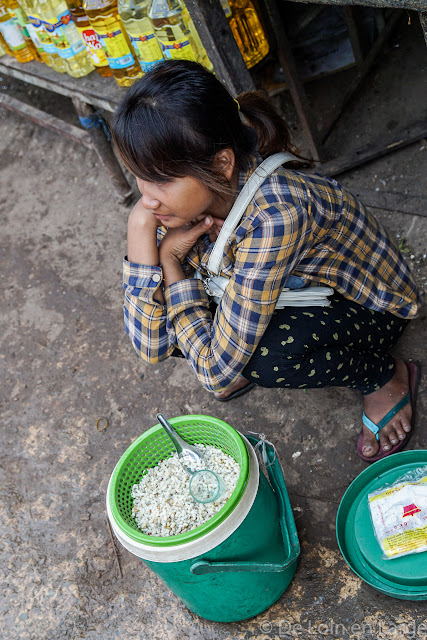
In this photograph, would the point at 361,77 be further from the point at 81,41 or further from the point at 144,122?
the point at 144,122

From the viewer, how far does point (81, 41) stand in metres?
2.94

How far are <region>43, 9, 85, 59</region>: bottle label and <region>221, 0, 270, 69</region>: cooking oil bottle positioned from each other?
2.67 feet

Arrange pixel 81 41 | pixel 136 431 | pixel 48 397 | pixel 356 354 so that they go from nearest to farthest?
1. pixel 356 354
2. pixel 136 431
3. pixel 48 397
4. pixel 81 41

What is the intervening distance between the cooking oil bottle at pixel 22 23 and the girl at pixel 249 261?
77.2 inches

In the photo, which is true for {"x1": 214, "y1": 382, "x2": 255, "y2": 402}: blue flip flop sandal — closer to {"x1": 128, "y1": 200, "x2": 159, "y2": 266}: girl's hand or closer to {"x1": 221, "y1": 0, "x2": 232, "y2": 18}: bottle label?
{"x1": 128, "y1": 200, "x2": 159, "y2": 266}: girl's hand

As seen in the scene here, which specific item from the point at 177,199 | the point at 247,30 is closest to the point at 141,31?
the point at 247,30

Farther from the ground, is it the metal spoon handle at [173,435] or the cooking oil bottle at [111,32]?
the cooking oil bottle at [111,32]

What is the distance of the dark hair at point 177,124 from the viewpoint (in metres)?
1.43

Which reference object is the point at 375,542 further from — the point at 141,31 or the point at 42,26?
the point at 42,26

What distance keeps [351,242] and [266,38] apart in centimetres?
146

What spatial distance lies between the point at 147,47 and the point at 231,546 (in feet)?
6.46

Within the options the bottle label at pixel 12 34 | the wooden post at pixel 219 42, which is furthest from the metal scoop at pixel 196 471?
the bottle label at pixel 12 34

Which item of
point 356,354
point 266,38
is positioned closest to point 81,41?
point 266,38

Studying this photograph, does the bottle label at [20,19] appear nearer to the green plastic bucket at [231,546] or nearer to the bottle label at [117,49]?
the bottle label at [117,49]
